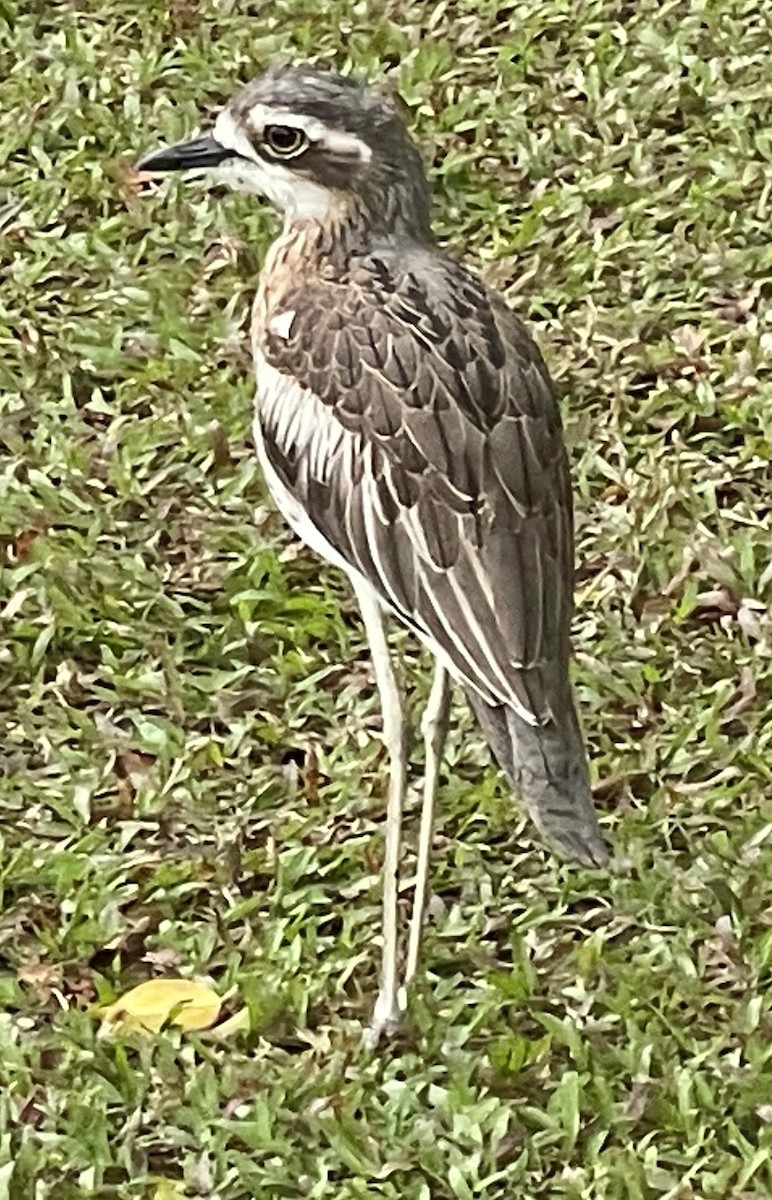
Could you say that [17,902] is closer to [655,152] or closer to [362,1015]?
[362,1015]

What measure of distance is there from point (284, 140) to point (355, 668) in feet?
4.44

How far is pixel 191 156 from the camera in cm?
308

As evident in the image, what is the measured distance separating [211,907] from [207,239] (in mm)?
1946

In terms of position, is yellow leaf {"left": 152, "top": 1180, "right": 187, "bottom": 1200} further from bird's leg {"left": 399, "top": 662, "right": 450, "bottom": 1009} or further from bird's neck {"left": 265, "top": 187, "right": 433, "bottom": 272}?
bird's neck {"left": 265, "top": 187, "right": 433, "bottom": 272}

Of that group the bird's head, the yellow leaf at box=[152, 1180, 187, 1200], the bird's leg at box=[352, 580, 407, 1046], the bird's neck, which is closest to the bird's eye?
the bird's head

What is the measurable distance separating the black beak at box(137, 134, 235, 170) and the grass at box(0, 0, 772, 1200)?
1.22m

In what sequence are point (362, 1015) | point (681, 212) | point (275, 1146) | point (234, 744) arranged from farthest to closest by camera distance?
point (681, 212)
point (234, 744)
point (362, 1015)
point (275, 1146)

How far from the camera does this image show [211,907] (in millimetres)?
3691

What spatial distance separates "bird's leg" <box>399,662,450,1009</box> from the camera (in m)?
3.22

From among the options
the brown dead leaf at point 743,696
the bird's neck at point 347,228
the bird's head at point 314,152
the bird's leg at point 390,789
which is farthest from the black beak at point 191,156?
the brown dead leaf at point 743,696

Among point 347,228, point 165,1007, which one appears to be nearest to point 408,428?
point 347,228

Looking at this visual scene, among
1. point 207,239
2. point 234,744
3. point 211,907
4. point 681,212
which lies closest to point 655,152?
point 681,212

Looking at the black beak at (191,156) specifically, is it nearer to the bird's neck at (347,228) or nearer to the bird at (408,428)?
the bird at (408,428)

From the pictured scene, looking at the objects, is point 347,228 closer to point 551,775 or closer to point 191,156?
point 191,156
